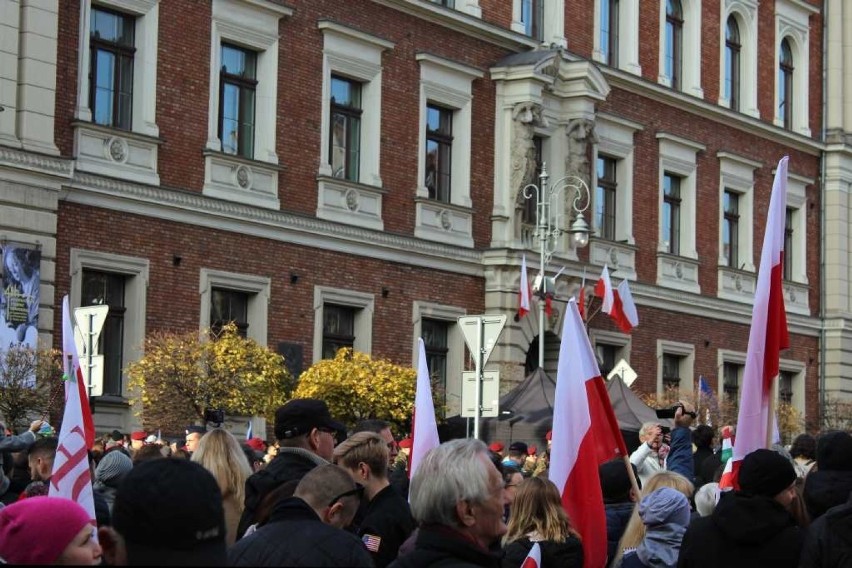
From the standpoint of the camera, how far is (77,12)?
24.2m

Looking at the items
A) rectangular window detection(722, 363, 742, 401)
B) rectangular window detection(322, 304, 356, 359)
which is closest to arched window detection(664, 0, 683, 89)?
rectangular window detection(722, 363, 742, 401)

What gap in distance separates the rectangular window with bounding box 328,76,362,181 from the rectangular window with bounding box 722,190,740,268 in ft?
41.8

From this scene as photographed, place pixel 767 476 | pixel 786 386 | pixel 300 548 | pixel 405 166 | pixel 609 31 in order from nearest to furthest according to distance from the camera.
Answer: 1. pixel 300 548
2. pixel 767 476
3. pixel 405 166
4. pixel 609 31
5. pixel 786 386

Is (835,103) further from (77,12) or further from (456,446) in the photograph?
(456,446)

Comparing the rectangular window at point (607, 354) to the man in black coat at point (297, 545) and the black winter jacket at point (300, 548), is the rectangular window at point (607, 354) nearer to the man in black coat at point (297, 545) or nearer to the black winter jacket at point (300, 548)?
the man in black coat at point (297, 545)

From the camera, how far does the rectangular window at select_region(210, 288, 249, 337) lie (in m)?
26.4

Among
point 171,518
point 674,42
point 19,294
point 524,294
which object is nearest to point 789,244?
point 674,42

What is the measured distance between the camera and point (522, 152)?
3177 cm

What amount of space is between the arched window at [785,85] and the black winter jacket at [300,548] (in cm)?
3723

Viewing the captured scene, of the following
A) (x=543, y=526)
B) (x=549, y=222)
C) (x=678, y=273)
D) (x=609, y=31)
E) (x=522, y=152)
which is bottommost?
(x=543, y=526)

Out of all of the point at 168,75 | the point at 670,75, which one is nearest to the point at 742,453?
the point at 168,75

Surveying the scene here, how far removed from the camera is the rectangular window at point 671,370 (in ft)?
121

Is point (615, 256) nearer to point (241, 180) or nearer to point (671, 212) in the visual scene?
point (671, 212)

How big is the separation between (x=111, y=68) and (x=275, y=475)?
17.6m
